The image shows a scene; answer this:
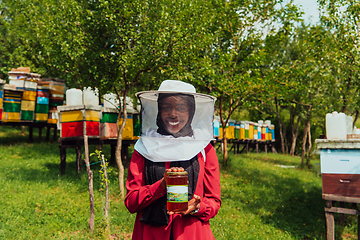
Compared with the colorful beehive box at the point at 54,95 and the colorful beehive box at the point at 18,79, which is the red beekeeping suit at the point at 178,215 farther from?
the colorful beehive box at the point at 54,95

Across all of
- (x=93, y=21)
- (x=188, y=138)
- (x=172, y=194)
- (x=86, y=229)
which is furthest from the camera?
(x=93, y=21)

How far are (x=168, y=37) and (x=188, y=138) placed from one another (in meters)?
6.59

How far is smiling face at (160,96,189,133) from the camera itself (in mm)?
2471

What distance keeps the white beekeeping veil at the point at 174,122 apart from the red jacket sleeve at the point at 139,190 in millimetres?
122

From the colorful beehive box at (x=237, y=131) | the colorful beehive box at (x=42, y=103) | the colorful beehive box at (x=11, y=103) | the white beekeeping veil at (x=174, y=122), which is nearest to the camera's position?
the white beekeeping veil at (x=174, y=122)

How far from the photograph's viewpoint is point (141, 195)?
7.29 feet

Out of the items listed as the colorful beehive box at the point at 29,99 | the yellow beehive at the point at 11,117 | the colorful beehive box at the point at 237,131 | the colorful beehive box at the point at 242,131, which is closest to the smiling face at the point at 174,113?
the yellow beehive at the point at 11,117

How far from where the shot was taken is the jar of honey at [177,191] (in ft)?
6.62

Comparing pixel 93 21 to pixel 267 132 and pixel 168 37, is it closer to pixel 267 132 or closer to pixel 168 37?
pixel 168 37

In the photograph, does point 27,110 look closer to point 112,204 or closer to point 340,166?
point 112,204

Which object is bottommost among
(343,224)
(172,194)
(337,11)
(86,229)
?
(343,224)

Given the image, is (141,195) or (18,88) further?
(18,88)

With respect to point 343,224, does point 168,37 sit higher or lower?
higher

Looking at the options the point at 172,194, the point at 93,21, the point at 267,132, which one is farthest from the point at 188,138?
the point at 267,132
